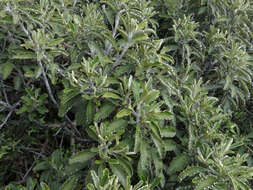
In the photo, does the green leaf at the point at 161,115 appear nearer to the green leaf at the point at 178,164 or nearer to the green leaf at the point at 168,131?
the green leaf at the point at 168,131

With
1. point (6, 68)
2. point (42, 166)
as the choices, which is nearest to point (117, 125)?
point (42, 166)

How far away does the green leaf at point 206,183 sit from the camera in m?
1.73

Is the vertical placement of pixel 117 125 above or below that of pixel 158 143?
above

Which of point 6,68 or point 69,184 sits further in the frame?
point 6,68

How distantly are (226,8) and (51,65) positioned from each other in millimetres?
2169

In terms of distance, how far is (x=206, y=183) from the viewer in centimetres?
175

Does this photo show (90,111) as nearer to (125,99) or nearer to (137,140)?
(125,99)

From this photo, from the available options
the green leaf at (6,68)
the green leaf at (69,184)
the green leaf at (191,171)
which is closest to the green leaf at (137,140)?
the green leaf at (191,171)

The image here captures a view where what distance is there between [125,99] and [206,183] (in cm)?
79

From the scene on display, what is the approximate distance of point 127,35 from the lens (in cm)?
197

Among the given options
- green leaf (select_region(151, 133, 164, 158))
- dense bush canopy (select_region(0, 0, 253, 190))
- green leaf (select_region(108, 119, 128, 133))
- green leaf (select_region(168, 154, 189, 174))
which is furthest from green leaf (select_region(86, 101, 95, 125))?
green leaf (select_region(168, 154, 189, 174))

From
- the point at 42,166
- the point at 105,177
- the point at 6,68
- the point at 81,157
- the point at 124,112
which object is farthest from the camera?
the point at 42,166

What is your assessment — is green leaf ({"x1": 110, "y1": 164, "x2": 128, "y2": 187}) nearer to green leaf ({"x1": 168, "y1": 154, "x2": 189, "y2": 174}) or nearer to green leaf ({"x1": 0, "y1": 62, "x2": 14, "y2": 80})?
green leaf ({"x1": 168, "y1": 154, "x2": 189, "y2": 174})

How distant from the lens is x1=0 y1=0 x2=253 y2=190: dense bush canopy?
1.79m
